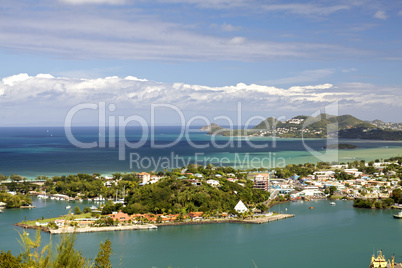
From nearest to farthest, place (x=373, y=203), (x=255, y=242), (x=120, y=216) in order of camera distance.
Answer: (x=255, y=242) < (x=120, y=216) < (x=373, y=203)

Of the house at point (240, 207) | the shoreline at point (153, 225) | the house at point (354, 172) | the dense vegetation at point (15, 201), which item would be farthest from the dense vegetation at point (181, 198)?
the house at point (354, 172)

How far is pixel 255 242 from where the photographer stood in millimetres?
13570

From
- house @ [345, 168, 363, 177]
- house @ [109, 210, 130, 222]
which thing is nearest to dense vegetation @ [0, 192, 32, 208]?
house @ [109, 210, 130, 222]

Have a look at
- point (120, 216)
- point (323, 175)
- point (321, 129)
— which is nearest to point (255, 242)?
point (120, 216)

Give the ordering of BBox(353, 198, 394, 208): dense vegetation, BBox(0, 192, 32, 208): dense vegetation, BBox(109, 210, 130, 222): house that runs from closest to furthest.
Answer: BBox(109, 210, 130, 222): house, BBox(0, 192, 32, 208): dense vegetation, BBox(353, 198, 394, 208): dense vegetation

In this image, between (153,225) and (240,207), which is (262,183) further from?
(153,225)

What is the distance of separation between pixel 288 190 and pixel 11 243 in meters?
13.5

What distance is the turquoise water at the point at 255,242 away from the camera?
11.9 metres

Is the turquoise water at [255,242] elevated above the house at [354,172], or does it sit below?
below

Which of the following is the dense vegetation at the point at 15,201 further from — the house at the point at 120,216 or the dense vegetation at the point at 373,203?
the dense vegetation at the point at 373,203

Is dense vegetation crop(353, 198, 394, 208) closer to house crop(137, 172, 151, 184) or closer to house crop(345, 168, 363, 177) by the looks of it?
house crop(345, 168, 363, 177)

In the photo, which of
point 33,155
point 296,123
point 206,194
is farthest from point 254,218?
point 296,123

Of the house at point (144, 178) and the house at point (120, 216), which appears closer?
the house at point (120, 216)

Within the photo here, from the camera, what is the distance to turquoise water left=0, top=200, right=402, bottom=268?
11852 mm
